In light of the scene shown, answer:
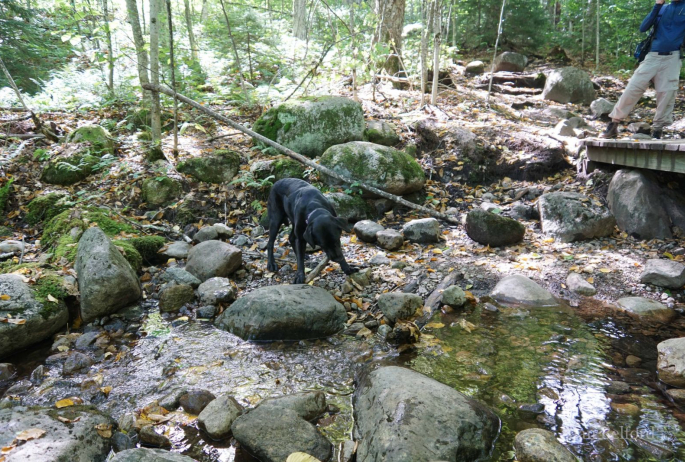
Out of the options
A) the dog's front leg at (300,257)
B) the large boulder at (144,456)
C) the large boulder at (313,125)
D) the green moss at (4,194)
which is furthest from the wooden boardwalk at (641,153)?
the green moss at (4,194)

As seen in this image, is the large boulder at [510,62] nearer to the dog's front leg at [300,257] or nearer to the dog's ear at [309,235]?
the dog's front leg at [300,257]

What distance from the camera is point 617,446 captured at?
8.70ft

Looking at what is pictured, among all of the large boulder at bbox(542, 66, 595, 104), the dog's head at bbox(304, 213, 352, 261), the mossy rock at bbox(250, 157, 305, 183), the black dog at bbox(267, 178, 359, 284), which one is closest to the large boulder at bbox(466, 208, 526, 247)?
the black dog at bbox(267, 178, 359, 284)

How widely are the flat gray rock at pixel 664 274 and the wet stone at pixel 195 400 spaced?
17.3 feet

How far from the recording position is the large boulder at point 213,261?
5527 mm

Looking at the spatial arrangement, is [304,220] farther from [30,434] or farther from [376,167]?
[30,434]

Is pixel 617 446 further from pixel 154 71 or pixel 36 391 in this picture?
pixel 154 71

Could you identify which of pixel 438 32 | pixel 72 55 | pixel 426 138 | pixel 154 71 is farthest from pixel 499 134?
pixel 72 55

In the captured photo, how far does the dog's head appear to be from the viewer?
186 inches

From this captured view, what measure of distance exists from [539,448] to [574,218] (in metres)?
4.67

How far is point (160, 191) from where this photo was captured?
757 cm

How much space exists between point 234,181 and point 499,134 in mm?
6084

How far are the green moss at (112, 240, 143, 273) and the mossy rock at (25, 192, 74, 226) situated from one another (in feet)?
6.76

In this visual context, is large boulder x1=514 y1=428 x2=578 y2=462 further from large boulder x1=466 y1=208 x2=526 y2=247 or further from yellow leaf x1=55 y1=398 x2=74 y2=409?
large boulder x1=466 y1=208 x2=526 y2=247
